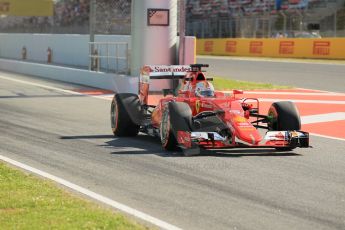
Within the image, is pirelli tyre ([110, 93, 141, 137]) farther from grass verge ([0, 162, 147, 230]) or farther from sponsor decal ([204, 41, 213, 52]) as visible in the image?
sponsor decal ([204, 41, 213, 52])

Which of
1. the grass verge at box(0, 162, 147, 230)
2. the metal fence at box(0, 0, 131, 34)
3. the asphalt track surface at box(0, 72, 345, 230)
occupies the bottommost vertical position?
the asphalt track surface at box(0, 72, 345, 230)

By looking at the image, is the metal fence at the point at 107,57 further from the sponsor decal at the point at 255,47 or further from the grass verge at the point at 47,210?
the sponsor decal at the point at 255,47

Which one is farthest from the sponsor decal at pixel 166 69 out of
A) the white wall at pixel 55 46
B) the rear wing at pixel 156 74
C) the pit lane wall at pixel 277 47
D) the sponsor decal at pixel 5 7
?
the sponsor decal at pixel 5 7

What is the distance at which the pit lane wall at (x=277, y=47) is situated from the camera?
120 ft

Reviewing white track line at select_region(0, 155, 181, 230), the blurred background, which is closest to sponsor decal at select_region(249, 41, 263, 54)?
the blurred background

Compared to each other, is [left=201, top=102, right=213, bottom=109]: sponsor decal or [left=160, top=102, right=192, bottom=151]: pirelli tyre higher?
[left=201, top=102, right=213, bottom=109]: sponsor decal

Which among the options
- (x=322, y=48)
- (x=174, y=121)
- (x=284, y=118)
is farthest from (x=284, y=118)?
(x=322, y=48)

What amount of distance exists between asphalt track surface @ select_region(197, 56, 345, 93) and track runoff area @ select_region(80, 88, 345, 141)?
1.80m

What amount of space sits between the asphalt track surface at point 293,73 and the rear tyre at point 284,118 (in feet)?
36.5

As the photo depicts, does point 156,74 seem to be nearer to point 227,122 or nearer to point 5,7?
point 227,122

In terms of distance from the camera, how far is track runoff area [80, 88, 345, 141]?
12.6 metres

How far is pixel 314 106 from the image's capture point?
16516 mm

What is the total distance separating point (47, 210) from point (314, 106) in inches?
451

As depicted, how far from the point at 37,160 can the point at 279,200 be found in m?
3.52
